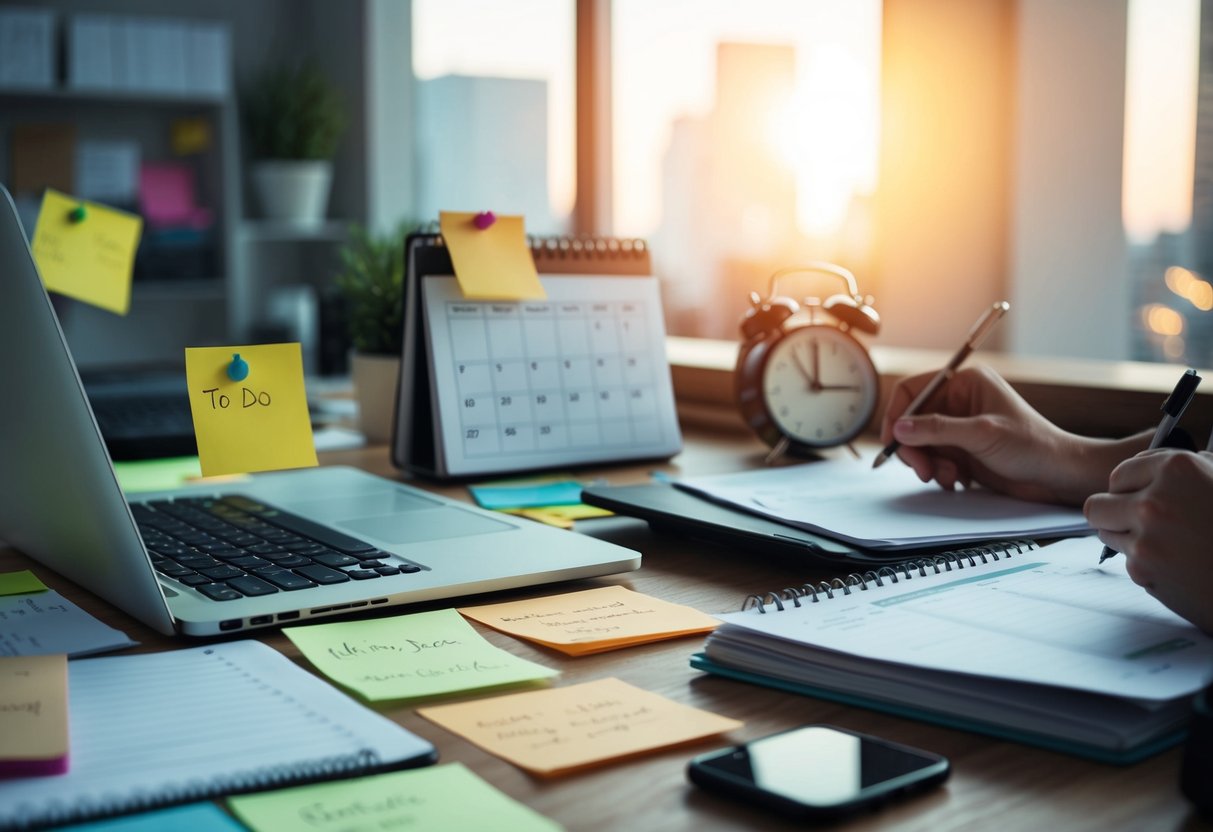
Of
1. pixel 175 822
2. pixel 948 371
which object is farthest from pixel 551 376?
pixel 175 822

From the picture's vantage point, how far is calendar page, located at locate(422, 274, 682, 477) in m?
1.22

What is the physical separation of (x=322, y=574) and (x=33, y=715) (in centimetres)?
26

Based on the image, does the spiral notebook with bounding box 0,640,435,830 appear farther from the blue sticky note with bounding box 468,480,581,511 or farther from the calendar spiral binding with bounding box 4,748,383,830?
the blue sticky note with bounding box 468,480,581,511

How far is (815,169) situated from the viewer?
3146 mm

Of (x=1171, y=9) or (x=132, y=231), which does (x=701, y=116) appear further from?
(x=132, y=231)

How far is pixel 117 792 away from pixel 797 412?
38.3 inches

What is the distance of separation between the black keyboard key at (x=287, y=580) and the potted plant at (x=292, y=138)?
10.9ft

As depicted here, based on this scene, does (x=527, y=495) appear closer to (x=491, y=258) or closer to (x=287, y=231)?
(x=491, y=258)

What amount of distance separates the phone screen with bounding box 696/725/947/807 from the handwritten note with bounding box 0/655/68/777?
0.27m

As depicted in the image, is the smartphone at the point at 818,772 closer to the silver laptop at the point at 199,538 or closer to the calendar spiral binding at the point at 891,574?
the calendar spiral binding at the point at 891,574

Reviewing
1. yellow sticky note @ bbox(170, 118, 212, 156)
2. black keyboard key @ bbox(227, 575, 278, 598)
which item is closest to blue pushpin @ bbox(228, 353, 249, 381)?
black keyboard key @ bbox(227, 575, 278, 598)

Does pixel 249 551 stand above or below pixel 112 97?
below

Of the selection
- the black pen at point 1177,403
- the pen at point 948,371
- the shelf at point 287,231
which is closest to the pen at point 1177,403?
the black pen at point 1177,403

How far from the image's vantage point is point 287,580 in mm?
757
